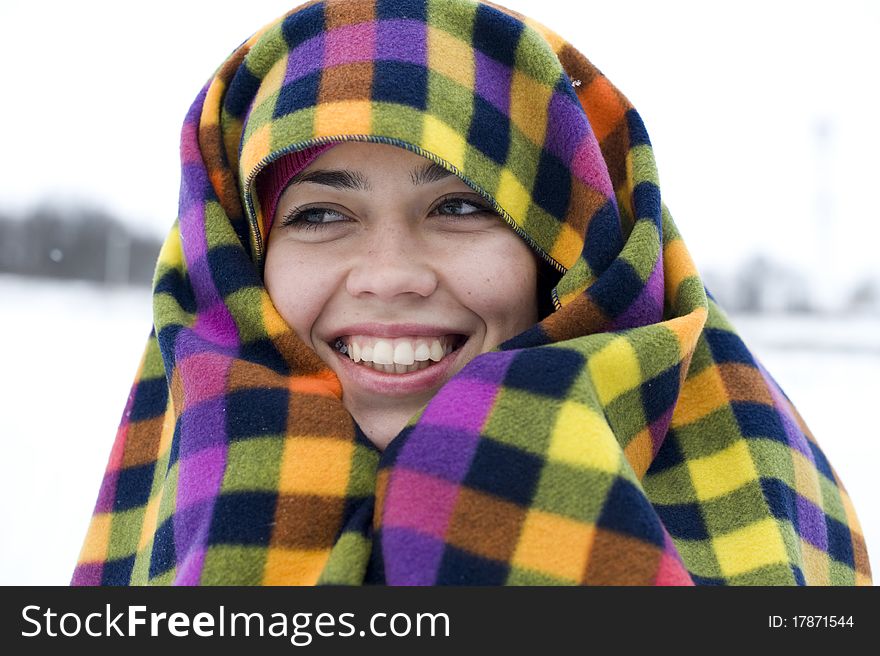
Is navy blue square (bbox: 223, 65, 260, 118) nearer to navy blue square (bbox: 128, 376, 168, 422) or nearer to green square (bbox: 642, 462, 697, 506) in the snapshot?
navy blue square (bbox: 128, 376, 168, 422)

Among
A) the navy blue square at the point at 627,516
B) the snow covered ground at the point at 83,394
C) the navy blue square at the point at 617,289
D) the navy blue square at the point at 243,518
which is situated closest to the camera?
the navy blue square at the point at 627,516

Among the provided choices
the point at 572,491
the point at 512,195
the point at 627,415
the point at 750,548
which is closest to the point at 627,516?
the point at 572,491

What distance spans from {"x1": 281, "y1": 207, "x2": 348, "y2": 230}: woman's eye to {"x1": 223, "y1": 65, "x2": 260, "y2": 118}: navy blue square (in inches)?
8.8

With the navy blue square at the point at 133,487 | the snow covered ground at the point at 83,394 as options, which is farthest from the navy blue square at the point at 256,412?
the snow covered ground at the point at 83,394

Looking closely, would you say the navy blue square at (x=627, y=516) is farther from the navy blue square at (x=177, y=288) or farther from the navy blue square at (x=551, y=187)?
the navy blue square at (x=177, y=288)

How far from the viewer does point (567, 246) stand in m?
1.10

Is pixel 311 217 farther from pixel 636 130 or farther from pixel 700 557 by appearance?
pixel 700 557

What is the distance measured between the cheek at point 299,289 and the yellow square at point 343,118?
0.62 ft

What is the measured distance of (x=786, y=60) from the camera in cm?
342

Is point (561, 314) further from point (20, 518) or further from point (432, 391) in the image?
point (20, 518)

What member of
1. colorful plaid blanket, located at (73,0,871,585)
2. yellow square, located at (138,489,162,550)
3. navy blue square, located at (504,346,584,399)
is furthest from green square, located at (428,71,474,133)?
yellow square, located at (138,489,162,550)

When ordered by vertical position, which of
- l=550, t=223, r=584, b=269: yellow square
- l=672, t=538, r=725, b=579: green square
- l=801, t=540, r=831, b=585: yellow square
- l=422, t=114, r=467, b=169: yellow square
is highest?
l=422, t=114, r=467, b=169: yellow square

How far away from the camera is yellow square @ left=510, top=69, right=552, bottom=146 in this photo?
110 cm

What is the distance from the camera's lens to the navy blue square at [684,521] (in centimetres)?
101
